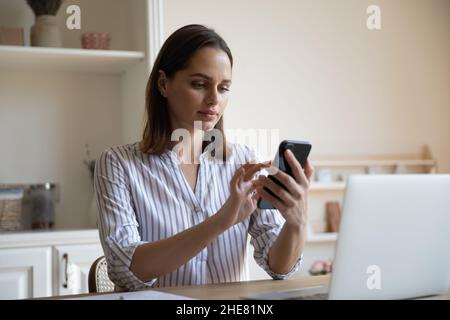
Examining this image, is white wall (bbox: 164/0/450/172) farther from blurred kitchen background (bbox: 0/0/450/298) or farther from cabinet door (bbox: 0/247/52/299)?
cabinet door (bbox: 0/247/52/299)

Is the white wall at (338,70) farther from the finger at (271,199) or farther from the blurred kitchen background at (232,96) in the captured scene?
the finger at (271,199)

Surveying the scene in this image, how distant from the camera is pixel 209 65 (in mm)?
1747

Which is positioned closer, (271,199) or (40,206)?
(271,199)

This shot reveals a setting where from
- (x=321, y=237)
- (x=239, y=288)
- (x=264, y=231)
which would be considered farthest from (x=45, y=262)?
(x=321, y=237)

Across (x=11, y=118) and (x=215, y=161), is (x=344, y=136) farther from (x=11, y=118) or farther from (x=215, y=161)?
(x=215, y=161)

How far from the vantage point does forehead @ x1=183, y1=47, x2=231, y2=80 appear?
68.7 inches

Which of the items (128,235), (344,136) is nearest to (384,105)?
(344,136)

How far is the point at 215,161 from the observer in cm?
188

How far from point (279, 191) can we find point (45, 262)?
4.64 ft

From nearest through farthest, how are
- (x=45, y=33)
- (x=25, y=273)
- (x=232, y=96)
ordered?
(x=25, y=273)
(x=45, y=33)
(x=232, y=96)

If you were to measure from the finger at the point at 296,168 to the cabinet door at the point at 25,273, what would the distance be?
1451 millimetres

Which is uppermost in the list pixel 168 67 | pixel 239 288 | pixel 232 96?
pixel 168 67

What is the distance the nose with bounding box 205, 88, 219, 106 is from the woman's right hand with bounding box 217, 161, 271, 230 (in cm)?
32

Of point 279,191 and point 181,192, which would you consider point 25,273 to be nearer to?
point 181,192
